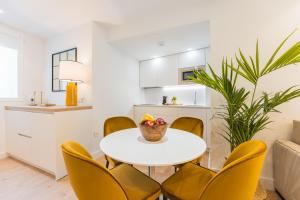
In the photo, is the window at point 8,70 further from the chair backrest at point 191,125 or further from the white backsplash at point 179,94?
the chair backrest at point 191,125

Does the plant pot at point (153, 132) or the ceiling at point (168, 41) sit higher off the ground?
the ceiling at point (168, 41)

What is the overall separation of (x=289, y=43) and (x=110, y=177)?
2303 mm

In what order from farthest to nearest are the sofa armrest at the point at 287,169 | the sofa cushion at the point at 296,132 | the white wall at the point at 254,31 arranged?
the white wall at the point at 254,31, the sofa cushion at the point at 296,132, the sofa armrest at the point at 287,169

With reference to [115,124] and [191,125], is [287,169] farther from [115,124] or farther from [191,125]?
[115,124]

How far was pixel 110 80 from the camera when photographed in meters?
2.92

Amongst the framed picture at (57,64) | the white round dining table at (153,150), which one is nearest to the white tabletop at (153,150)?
the white round dining table at (153,150)

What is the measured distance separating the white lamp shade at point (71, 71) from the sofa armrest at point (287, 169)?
2822 mm

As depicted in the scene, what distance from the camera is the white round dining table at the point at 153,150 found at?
84 cm

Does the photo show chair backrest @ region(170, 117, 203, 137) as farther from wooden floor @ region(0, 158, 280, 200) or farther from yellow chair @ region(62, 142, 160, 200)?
yellow chair @ region(62, 142, 160, 200)

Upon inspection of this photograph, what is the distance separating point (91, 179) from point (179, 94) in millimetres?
3295

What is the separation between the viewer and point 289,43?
1666 millimetres

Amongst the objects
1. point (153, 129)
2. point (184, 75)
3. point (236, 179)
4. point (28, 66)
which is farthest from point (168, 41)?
point (28, 66)

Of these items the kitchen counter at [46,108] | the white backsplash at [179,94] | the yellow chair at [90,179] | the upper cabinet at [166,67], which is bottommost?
the yellow chair at [90,179]

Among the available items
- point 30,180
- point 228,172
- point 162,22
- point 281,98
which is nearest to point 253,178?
point 228,172
